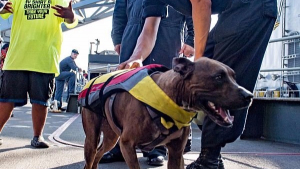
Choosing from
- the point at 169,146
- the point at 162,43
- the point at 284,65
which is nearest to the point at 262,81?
the point at 284,65

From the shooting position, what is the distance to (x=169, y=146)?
6.91ft

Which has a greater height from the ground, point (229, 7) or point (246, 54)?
point (229, 7)

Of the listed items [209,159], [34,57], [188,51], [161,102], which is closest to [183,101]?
[161,102]

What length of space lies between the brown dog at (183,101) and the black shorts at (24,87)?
6.32 ft

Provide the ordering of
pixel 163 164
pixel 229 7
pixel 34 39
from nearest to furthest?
pixel 229 7 → pixel 163 164 → pixel 34 39

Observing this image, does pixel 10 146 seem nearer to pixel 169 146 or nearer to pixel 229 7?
pixel 169 146

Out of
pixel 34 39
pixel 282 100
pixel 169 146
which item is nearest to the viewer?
pixel 169 146

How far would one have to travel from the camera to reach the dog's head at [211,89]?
1814 millimetres

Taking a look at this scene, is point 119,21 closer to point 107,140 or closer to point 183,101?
point 107,140

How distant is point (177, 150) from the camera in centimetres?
209

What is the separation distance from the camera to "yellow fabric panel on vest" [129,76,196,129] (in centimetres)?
193

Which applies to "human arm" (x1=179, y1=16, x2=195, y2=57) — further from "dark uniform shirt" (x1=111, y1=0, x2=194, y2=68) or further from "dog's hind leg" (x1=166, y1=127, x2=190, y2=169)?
"dog's hind leg" (x1=166, y1=127, x2=190, y2=169)

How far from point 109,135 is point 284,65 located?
5.84 meters

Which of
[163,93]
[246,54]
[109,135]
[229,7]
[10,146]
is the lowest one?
[10,146]
